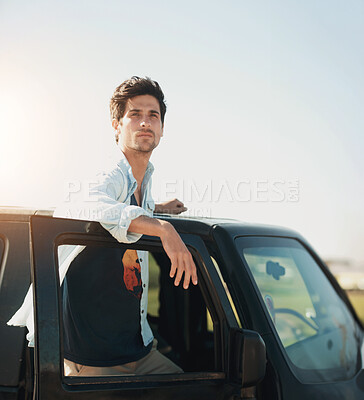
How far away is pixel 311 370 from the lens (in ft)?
7.05

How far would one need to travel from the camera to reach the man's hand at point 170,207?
8.98 ft

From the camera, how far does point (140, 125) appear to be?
93.3 inches

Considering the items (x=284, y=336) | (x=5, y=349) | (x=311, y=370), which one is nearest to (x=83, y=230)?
(x=5, y=349)

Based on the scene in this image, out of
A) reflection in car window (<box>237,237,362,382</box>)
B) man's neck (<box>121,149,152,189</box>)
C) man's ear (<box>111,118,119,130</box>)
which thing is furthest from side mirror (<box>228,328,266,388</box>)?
man's ear (<box>111,118,119,130</box>)

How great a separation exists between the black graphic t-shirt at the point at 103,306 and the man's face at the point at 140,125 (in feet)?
1.79

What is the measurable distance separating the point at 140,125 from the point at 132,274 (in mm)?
752

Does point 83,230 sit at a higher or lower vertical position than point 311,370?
higher

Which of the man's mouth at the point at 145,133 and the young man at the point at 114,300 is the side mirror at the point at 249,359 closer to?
the young man at the point at 114,300

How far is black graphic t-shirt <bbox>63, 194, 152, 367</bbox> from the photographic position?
2.07 meters

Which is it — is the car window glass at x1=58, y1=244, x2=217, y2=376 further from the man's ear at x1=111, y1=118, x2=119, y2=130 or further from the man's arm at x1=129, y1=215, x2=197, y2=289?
the man's ear at x1=111, y1=118, x2=119, y2=130

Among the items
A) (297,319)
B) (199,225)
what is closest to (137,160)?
(199,225)

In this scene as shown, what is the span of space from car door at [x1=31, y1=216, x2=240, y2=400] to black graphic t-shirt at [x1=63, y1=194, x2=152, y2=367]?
320mm

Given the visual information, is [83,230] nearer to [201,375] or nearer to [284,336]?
[201,375]

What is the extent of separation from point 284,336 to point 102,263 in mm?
911
